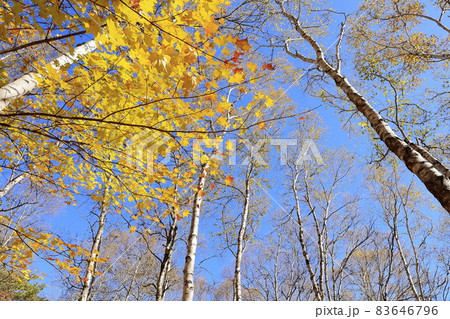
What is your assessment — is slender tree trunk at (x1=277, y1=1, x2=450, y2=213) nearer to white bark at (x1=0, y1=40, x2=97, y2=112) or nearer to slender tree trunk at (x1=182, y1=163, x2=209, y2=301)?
slender tree trunk at (x1=182, y1=163, x2=209, y2=301)

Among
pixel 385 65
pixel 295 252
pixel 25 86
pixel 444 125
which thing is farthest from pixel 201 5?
pixel 295 252

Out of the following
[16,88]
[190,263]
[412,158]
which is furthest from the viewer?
[190,263]

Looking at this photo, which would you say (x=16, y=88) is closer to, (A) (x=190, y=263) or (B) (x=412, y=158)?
(A) (x=190, y=263)

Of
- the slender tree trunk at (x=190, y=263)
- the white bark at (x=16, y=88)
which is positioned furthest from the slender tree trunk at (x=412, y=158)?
the white bark at (x=16, y=88)

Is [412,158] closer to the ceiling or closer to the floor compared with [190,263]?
closer to the ceiling

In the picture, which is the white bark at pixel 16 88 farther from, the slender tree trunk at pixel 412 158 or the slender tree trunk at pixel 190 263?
the slender tree trunk at pixel 412 158

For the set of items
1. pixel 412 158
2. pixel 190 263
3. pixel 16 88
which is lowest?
pixel 190 263

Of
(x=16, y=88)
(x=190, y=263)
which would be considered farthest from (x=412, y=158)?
(x=16, y=88)

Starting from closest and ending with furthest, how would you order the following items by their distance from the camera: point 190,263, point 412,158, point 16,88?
point 16,88
point 412,158
point 190,263

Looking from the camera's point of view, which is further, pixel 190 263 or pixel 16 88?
pixel 190 263

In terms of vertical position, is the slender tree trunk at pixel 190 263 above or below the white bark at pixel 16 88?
below

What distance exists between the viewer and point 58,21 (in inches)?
46.1

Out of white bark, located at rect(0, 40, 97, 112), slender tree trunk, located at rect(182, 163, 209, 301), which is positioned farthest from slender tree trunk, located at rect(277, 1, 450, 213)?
white bark, located at rect(0, 40, 97, 112)
